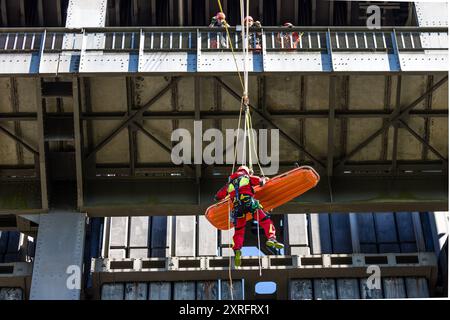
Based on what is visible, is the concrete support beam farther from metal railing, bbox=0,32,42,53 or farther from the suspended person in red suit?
the suspended person in red suit

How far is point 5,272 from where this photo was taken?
25.6m

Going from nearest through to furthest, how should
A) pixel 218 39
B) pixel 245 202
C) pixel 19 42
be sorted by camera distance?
1. pixel 245 202
2. pixel 19 42
3. pixel 218 39

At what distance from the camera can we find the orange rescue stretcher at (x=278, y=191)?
58.5 ft

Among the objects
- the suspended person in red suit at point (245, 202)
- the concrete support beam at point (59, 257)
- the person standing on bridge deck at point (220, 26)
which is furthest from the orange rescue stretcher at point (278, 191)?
the concrete support beam at point (59, 257)

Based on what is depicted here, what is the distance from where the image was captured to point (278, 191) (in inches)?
712

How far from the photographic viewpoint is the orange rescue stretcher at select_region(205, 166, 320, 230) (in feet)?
58.5

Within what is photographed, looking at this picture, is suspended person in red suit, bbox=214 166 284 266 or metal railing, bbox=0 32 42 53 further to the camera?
metal railing, bbox=0 32 42 53

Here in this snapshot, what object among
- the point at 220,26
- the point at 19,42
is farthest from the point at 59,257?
the point at 220,26

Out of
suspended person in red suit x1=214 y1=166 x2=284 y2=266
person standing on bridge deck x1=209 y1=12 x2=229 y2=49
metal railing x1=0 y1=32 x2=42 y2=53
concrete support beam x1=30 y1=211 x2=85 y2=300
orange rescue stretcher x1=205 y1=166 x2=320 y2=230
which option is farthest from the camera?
person standing on bridge deck x1=209 y1=12 x2=229 y2=49

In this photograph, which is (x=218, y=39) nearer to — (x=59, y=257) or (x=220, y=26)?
(x=220, y=26)

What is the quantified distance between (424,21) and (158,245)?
420 inches

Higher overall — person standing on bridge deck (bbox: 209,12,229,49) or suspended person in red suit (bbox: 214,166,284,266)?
person standing on bridge deck (bbox: 209,12,229,49)

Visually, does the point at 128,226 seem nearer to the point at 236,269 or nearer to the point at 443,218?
the point at 236,269

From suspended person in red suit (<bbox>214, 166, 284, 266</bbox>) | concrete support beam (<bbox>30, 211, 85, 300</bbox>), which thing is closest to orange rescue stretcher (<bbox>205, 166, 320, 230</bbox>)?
suspended person in red suit (<bbox>214, 166, 284, 266</bbox>)
